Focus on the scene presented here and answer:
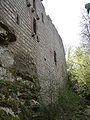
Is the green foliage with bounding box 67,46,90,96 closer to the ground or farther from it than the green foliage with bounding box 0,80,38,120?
farther from it

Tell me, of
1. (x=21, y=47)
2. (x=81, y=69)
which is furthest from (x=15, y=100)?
(x=81, y=69)

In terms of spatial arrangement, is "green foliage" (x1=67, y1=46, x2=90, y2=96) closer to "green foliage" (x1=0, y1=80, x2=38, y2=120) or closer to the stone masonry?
the stone masonry

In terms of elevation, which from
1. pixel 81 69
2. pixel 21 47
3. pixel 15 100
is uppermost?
pixel 81 69

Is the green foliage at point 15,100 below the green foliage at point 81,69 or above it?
below

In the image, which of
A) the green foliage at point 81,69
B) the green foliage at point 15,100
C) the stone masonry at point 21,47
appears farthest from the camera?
the green foliage at point 81,69

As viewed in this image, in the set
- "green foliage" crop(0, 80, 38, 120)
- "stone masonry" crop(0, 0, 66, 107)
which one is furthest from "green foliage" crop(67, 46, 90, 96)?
"green foliage" crop(0, 80, 38, 120)

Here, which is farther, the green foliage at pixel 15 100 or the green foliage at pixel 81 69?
the green foliage at pixel 81 69

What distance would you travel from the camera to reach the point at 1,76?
22.6ft

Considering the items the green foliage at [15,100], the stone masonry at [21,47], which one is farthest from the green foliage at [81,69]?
the green foliage at [15,100]

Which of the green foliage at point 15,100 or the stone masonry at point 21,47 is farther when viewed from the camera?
the stone masonry at point 21,47

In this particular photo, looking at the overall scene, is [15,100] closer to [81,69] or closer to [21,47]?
[21,47]

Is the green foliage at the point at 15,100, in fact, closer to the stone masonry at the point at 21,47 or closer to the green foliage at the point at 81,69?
the stone masonry at the point at 21,47

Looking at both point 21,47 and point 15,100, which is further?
point 21,47

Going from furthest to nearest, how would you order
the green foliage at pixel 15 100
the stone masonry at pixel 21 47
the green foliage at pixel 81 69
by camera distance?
the green foliage at pixel 81 69
the stone masonry at pixel 21 47
the green foliage at pixel 15 100
